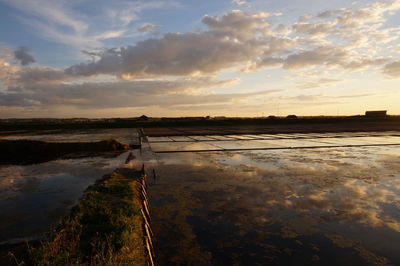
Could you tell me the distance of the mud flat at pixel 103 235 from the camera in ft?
18.1

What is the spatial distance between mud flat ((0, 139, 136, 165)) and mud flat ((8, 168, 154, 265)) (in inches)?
582

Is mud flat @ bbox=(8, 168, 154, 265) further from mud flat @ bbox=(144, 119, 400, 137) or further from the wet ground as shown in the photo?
mud flat @ bbox=(144, 119, 400, 137)

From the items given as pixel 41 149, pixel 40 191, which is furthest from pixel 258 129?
pixel 40 191

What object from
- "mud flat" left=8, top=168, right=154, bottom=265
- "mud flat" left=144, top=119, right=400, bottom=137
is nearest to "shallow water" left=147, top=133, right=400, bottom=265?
Result: "mud flat" left=8, top=168, right=154, bottom=265

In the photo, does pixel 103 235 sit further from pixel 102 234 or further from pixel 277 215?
pixel 277 215

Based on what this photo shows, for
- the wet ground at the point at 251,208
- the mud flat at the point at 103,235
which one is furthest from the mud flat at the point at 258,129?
the mud flat at the point at 103,235

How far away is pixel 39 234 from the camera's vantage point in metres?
7.48

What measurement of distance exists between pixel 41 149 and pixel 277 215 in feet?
75.0

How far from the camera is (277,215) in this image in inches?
339

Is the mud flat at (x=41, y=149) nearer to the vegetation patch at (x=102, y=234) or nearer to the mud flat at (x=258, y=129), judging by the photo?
the vegetation patch at (x=102, y=234)

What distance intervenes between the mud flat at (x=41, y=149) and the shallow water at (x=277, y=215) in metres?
12.0

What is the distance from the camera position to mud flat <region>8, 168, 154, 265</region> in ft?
18.1

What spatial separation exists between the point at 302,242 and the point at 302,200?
Answer: 3434mm

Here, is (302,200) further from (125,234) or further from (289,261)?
(125,234)
